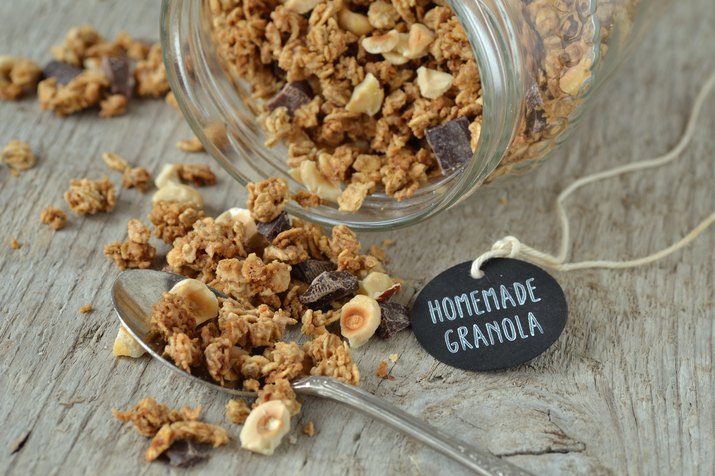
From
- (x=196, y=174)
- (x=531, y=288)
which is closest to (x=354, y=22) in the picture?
(x=196, y=174)

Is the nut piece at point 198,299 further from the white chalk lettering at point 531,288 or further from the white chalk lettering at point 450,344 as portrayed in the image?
the white chalk lettering at point 531,288

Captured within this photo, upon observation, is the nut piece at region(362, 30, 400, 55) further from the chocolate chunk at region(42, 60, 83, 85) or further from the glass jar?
the chocolate chunk at region(42, 60, 83, 85)

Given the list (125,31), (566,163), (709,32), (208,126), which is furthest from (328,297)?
(709,32)

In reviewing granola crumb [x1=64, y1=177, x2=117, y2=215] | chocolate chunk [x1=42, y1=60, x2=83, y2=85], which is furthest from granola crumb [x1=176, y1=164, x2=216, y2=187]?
chocolate chunk [x1=42, y1=60, x2=83, y2=85]

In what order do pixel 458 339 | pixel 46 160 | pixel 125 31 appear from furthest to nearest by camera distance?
pixel 125 31 < pixel 46 160 < pixel 458 339

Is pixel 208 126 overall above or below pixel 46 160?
above

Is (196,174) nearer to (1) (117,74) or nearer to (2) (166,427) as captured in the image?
(1) (117,74)

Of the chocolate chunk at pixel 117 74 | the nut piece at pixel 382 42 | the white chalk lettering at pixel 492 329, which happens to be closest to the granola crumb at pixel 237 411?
the white chalk lettering at pixel 492 329

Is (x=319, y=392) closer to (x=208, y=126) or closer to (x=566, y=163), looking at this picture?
(x=208, y=126)
